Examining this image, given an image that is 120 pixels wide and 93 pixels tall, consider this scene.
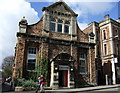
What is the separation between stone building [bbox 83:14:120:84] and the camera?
→ 998 inches

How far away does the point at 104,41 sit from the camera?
28.5m

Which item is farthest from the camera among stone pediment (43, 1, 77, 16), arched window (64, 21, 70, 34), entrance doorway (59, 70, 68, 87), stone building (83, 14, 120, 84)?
stone building (83, 14, 120, 84)

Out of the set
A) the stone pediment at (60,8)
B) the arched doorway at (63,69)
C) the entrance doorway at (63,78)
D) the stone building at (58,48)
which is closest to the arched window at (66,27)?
the stone building at (58,48)

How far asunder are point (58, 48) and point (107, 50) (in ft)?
42.5

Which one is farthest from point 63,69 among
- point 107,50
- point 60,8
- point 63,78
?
point 107,50

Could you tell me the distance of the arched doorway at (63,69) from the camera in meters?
16.8

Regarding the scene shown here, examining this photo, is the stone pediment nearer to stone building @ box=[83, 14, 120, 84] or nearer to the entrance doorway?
the entrance doorway

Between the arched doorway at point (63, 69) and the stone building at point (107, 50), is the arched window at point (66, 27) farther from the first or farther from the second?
the stone building at point (107, 50)

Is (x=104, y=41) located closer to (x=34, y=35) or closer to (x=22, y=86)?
(x=34, y=35)

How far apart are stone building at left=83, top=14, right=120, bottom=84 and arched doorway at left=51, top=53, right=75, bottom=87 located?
825cm

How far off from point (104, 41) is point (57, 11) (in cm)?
1320

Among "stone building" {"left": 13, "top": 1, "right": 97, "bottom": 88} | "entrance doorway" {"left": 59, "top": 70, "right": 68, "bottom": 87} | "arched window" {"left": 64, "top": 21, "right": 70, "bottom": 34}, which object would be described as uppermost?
"arched window" {"left": 64, "top": 21, "right": 70, "bottom": 34}

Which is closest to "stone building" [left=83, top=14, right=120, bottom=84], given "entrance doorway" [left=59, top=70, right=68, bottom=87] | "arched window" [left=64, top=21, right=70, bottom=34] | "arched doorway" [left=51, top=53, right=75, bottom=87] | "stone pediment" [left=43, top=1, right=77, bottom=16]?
"entrance doorway" [left=59, top=70, right=68, bottom=87]

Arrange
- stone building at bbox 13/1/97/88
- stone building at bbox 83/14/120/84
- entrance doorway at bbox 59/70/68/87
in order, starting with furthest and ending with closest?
stone building at bbox 83/14/120/84
entrance doorway at bbox 59/70/68/87
stone building at bbox 13/1/97/88
